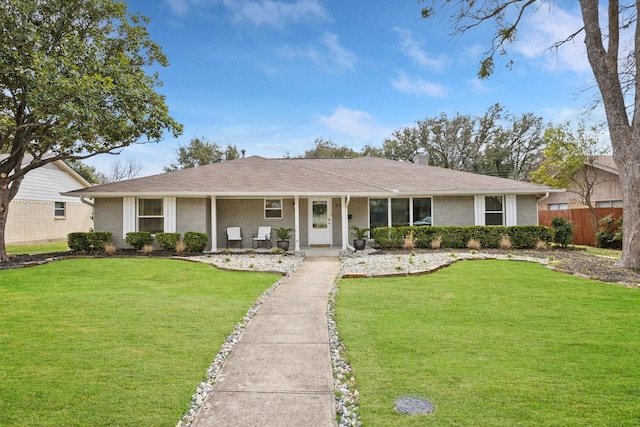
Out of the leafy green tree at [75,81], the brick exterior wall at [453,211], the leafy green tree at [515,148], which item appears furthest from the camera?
the leafy green tree at [515,148]

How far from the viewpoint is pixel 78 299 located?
6637 millimetres

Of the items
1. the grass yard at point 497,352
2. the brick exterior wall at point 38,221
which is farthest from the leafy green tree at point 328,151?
the grass yard at point 497,352

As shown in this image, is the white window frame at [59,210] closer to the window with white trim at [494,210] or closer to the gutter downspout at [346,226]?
the gutter downspout at [346,226]

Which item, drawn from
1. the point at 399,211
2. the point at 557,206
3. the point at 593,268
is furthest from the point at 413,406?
the point at 557,206

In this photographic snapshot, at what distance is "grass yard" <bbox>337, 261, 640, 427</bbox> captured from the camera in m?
2.95

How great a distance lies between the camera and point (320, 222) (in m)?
15.8

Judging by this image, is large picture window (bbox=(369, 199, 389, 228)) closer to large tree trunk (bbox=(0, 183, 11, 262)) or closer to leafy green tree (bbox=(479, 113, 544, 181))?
large tree trunk (bbox=(0, 183, 11, 262))

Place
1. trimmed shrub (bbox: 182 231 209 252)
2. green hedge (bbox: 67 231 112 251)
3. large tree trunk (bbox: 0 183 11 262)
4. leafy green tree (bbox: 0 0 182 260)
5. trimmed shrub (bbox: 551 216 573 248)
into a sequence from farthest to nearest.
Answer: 1. trimmed shrub (bbox: 551 216 573 248)
2. green hedge (bbox: 67 231 112 251)
3. trimmed shrub (bbox: 182 231 209 252)
4. large tree trunk (bbox: 0 183 11 262)
5. leafy green tree (bbox: 0 0 182 260)

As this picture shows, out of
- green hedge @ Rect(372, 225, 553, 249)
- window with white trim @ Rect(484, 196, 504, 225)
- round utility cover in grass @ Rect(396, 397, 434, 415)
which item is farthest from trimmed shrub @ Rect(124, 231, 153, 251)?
window with white trim @ Rect(484, 196, 504, 225)

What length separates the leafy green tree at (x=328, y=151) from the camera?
39875mm

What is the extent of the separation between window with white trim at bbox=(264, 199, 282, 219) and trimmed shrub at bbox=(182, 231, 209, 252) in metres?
2.92

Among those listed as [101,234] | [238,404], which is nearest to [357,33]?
[101,234]

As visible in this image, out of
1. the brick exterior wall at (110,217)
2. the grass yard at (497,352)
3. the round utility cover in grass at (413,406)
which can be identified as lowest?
the round utility cover in grass at (413,406)

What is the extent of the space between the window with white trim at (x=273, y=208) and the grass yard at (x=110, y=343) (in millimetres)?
6903
